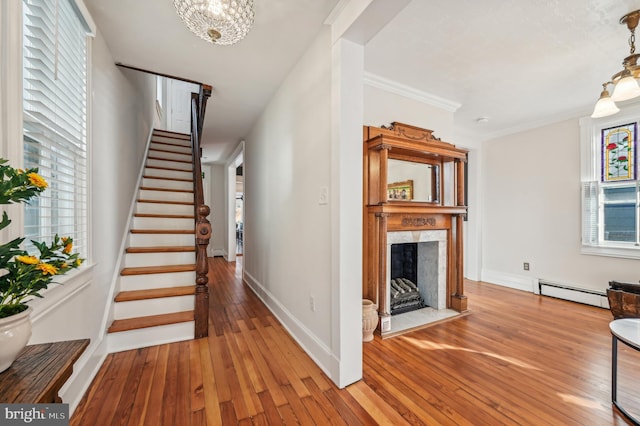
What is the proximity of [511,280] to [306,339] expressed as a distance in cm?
376

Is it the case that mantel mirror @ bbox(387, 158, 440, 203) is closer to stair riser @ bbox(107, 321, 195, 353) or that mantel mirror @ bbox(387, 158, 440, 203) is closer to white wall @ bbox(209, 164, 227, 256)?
stair riser @ bbox(107, 321, 195, 353)

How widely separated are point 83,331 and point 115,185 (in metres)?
1.32

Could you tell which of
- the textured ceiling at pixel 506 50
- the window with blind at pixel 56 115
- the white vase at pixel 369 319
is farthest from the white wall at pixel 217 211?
the textured ceiling at pixel 506 50

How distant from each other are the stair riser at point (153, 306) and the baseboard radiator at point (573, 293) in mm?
4625

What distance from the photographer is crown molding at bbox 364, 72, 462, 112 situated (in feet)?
8.94

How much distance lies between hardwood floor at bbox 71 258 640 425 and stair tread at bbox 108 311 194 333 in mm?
195

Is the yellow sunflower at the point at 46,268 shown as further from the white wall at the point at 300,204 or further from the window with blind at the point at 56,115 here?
the white wall at the point at 300,204

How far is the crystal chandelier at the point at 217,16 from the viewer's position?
4.21 feet

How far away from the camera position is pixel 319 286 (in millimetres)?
1996

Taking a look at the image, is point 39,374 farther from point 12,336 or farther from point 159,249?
point 159,249

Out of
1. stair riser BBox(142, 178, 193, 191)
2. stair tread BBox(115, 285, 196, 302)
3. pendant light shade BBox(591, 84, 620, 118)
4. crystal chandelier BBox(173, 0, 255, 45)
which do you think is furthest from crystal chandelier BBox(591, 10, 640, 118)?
stair riser BBox(142, 178, 193, 191)

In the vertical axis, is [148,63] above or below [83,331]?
above

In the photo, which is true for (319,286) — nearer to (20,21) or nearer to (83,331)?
(83,331)

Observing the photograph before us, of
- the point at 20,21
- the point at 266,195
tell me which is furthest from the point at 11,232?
the point at 266,195
